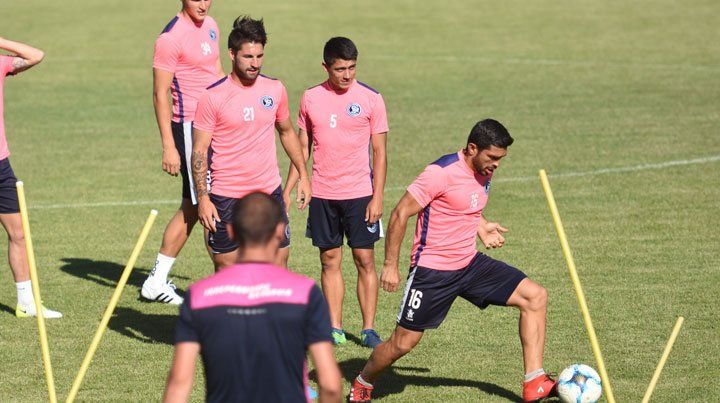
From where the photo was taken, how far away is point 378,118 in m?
11.4

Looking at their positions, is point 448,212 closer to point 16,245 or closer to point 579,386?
point 579,386

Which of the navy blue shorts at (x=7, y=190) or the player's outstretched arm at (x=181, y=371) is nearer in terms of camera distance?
the player's outstretched arm at (x=181, y=371)

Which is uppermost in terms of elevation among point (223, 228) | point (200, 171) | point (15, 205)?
point (200, 171)

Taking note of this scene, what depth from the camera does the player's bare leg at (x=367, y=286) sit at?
11.4 metres

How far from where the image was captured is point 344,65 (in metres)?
11.1

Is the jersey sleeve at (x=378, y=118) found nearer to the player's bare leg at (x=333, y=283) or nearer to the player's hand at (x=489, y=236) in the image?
the player's bare leg at (x=333, y=283)

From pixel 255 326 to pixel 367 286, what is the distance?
5550 millimetres

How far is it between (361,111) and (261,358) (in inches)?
224

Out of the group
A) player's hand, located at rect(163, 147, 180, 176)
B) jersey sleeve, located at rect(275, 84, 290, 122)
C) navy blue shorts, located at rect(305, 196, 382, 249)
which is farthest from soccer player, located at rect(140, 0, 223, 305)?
jersey sleeve, located at rect(275, 84, 290, 122)

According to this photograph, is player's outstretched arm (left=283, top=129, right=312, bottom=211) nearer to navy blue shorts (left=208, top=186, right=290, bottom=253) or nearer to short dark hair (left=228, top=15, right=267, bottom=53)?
navy blue shorts (left=208, top=186, right=290, bottom=253)

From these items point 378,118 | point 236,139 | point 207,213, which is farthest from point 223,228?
point 378,118

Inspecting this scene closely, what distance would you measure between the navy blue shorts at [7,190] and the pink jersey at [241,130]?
2427 millimetres

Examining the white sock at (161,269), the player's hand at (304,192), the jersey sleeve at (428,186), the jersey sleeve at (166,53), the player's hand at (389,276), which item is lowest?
the white sock at (161,269)

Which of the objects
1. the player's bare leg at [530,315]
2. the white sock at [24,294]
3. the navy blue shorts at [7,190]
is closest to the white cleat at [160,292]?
the white sock at [24,294]
